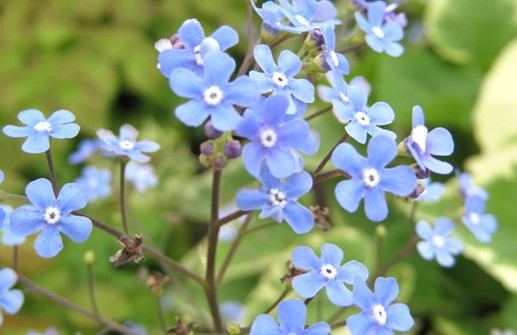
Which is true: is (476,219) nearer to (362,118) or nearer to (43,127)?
(362,118)

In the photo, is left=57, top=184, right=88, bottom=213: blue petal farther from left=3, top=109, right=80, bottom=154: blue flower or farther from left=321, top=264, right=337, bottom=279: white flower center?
left=321, top=264, right=337, bottom=279: white flower center

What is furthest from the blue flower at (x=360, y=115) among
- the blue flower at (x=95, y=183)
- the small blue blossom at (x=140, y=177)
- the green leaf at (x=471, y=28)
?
the green leaf at (x=471, y=28)

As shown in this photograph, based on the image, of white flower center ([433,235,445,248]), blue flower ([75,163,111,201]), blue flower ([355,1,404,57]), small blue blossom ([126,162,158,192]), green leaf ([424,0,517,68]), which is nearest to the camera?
blue flower ([355,1,404,57])

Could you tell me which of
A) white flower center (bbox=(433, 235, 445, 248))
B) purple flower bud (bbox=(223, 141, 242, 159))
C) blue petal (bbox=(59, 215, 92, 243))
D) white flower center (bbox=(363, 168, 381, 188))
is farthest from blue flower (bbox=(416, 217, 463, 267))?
blue petal (bbox=(59, 215, 92, 243))

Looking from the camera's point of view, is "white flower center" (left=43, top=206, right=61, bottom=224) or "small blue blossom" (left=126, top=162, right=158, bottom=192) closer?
"white flower center" (left=43, top=206, right=61, bottom=224)

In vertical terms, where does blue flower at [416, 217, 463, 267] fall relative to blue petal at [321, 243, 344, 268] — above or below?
below

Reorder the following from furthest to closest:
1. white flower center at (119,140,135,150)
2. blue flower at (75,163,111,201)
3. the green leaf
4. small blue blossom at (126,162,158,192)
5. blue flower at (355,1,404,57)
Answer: the green leaf, small blue blossom at (126,162,158,192), blue flower at (75,163,111,201), blue flower at (355,1,404,57), white flower center at (119,140,135,150)
